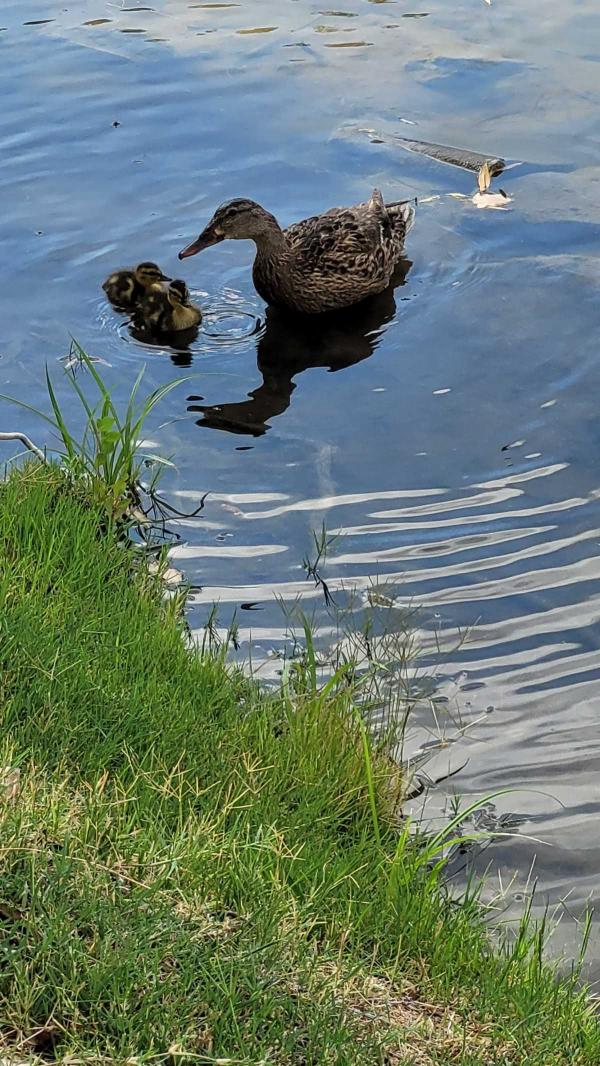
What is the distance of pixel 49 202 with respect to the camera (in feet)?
27.3

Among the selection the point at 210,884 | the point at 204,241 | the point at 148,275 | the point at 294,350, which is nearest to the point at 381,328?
the point at 294,350

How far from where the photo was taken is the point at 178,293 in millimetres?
7004

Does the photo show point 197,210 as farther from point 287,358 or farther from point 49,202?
point 287,358

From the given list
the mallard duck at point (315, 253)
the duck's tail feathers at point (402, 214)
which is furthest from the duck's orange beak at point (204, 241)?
the duck's tail feathers at point (402, 214)

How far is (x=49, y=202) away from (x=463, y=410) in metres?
3.46

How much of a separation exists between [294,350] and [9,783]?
15.0 ft

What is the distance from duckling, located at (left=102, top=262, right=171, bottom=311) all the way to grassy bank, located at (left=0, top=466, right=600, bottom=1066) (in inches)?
125

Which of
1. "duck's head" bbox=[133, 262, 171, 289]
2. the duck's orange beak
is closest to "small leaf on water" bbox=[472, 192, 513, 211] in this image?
the duck's orange beak

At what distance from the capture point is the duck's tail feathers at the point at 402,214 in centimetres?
791

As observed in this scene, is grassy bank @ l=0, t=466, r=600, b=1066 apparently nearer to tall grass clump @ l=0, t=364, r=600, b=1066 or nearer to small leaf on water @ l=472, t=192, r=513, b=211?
tall grass clump @ l=0, t=364, r=600, b=1066

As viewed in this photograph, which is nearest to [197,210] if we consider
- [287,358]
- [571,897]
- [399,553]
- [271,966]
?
[287,358]

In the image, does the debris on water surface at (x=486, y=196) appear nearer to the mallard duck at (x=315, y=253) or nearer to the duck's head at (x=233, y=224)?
the mallard duck at (x=315, y=253)

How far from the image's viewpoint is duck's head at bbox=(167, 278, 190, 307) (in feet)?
22.8

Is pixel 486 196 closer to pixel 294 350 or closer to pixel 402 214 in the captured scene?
pixel 402 214
